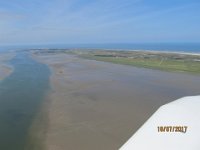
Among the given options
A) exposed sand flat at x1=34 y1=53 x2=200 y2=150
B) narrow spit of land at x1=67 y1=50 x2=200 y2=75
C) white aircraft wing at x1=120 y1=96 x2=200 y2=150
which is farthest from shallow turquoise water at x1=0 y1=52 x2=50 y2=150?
narrow spit of land at x1=67 y1=50 x2=200 y2=75

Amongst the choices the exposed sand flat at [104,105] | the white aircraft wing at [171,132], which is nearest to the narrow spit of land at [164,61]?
the exposed sand flat at [104,105]

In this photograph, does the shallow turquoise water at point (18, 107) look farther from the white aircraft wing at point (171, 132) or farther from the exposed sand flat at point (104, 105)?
the white aircraft wing at point (171, 132)

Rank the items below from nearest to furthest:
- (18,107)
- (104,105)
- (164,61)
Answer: (18,107)
(104,105)
(164,61)

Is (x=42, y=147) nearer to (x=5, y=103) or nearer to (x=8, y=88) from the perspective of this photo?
(x=5, y=103)

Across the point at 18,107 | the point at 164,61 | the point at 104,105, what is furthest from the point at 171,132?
the point at 164,61

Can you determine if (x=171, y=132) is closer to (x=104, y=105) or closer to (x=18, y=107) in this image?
(x=104, y=105)

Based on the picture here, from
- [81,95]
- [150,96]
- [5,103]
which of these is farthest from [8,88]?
[150,96]
